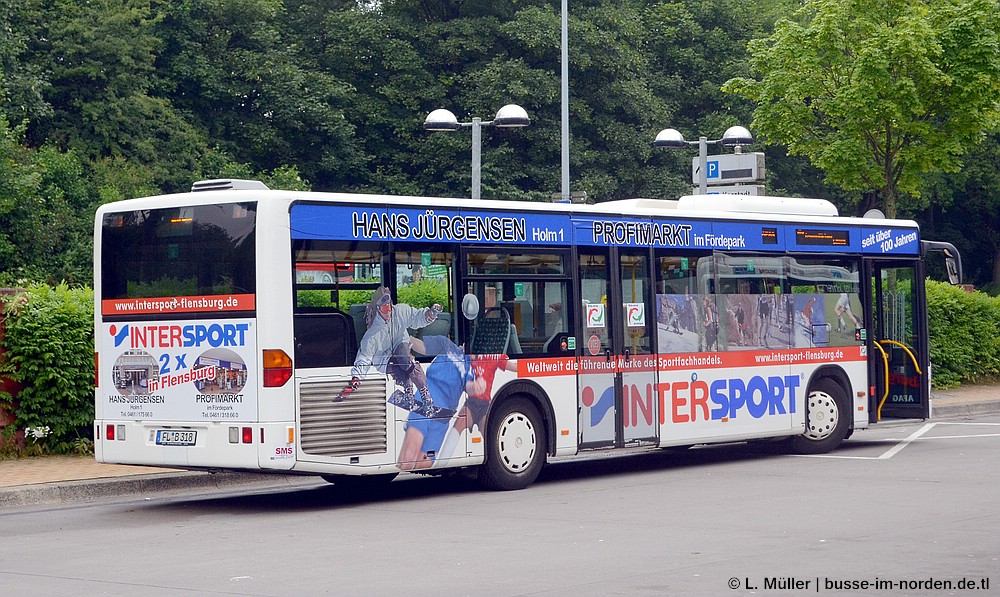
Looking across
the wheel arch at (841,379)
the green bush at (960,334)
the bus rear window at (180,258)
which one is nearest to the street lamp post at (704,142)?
the green bush at (960,334)

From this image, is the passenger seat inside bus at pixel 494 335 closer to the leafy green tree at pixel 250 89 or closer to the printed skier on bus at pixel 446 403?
the printed skier on bus at pixel 446 403

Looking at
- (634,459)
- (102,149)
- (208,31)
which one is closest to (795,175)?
(208,31)

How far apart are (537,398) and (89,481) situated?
4.68 m

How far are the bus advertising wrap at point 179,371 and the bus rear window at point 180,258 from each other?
209 mm

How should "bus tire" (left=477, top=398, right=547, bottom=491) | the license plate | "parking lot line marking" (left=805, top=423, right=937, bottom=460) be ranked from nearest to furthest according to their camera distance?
the license plate → "bus tire" (left=477, top=398, right=547, bottom=491) → "parking lot line marking" (left=805, top=423, right=937, bottom=460)

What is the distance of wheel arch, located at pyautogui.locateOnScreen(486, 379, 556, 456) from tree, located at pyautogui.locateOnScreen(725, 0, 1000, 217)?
15940 millimetres

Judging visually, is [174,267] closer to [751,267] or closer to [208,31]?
[751,267]

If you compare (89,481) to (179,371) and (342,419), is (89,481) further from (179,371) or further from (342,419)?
(342,419)

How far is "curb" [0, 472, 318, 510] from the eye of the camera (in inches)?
539

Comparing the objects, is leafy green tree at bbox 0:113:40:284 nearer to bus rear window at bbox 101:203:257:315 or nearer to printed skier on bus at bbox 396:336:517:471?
bus rear window at bbox 101:203:257:315

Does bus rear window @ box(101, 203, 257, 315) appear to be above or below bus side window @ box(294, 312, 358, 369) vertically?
above

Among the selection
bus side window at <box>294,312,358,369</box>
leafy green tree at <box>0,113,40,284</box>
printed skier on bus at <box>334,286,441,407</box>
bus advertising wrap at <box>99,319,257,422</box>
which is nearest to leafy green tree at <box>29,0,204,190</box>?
leafy green tree at <box>0,113,40,284</box>

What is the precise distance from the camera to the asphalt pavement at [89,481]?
13812 millimetres

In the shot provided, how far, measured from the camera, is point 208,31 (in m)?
44.9
